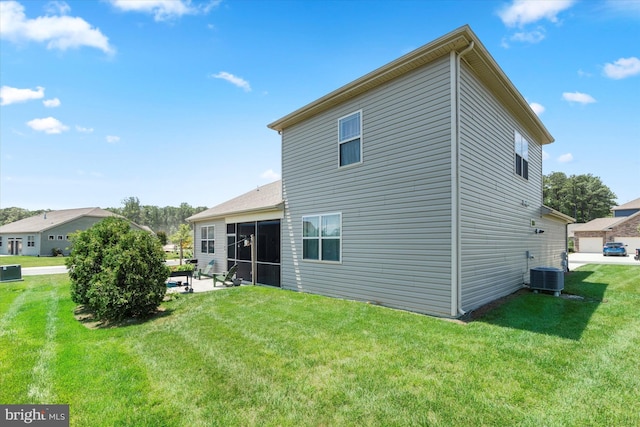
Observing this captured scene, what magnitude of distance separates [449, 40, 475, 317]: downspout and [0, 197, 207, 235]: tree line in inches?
2385

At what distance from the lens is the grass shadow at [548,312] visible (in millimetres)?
5332

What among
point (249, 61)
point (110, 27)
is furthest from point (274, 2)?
point (110, 27)

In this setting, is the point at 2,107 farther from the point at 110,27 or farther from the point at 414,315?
the point at 414,315

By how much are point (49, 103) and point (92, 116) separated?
9.55 ft

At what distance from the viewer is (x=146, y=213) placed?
78625mm

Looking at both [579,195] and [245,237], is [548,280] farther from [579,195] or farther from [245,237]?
[579,195]

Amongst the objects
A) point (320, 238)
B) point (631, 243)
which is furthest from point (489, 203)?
point (631, 243)

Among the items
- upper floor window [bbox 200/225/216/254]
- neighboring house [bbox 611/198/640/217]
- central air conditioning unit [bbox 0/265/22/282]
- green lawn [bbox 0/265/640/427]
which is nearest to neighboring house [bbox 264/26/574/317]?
green lawn [bbox 0/265/640/427]

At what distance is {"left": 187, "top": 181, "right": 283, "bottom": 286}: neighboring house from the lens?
1083 cm

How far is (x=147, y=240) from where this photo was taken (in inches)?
281

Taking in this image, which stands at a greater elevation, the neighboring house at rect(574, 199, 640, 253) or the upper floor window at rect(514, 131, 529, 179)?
the upper floor window at rect(514, 131, 529, 179)

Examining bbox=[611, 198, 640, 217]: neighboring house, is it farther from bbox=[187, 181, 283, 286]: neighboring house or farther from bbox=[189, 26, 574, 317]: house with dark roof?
bbox=[187, 181, 283, 286]: neighboring house

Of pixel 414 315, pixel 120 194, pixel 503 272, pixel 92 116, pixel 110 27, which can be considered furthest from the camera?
pixel 120 194

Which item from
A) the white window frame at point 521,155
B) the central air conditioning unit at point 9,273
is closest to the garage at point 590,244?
the white window frame at point 521,155
